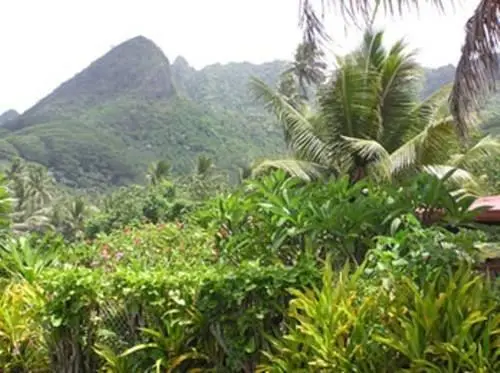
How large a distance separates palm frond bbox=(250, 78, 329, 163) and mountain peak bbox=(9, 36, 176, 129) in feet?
206

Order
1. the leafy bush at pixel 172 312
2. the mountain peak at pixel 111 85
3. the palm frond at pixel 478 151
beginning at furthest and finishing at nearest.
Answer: the mountain peak at pixel 111 85
the palm frond at pixel 478 151
the leafy bush at pixel 172 312

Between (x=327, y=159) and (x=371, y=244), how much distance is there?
25.8 feet

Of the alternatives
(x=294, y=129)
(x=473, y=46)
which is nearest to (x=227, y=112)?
(x=294, y=129)

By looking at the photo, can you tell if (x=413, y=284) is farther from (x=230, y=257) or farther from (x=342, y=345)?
(x=230, y=257)

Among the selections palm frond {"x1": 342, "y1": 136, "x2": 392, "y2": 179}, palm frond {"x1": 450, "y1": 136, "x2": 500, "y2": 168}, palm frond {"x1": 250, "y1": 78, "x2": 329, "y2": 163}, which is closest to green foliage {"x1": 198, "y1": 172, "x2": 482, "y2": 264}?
palm frond {"x1": 342, "y1": 136, "x2": 392, "y2": 179}

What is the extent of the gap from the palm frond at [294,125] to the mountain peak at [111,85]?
6286 cm

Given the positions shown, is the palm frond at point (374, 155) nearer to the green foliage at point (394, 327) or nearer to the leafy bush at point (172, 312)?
the leafy bush at point (172, 312)

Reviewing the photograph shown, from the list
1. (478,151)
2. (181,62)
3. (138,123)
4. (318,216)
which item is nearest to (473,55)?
(318,216)

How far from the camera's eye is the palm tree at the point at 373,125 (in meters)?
11.8

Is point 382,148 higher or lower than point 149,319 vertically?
lower

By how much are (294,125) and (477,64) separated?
6755 millimetres

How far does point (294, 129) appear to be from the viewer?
43.0 feet

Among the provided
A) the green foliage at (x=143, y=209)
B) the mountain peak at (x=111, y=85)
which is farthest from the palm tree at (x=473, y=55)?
the mountain peak at (x=111, y=85)

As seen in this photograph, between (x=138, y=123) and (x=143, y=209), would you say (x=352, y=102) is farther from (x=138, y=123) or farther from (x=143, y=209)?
(x=138, y=123)
